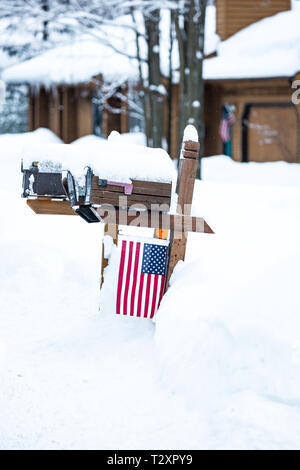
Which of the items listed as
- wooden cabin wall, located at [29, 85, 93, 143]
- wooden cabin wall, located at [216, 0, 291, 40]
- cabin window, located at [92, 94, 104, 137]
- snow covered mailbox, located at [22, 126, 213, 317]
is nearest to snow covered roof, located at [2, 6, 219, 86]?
wooden cabin wall, located at [216, 0, 291, 40]

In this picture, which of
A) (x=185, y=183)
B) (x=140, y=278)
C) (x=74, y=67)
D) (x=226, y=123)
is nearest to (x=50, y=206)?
(x=140, y=278)

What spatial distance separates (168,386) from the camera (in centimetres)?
504

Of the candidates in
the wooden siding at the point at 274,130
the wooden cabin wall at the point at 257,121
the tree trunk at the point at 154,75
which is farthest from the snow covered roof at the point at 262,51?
the tree trunk at the point at 154,75

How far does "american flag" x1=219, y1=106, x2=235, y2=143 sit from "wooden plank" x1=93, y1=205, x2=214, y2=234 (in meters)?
14.5

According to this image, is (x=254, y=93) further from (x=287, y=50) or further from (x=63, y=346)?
(x=63, y=346)

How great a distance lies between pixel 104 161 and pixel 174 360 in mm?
1872

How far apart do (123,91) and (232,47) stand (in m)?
4.73

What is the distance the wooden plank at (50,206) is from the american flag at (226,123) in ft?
47.9

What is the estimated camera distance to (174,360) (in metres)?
5.09

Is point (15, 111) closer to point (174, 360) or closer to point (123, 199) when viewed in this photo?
point (123, 199)

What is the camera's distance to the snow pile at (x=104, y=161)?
18.1 feet

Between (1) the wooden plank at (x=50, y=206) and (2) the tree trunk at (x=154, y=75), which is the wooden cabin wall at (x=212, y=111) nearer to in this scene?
(2) the tree trunk at (x=154, y=75)

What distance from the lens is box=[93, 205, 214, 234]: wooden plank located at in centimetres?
562
